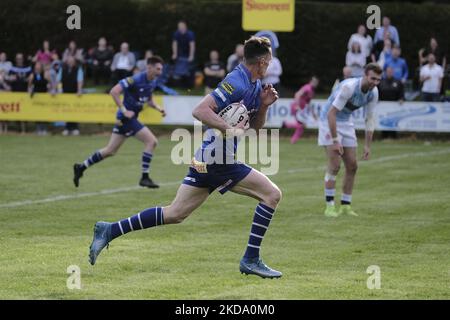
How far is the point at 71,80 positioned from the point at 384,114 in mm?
8930

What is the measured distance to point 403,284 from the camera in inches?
389

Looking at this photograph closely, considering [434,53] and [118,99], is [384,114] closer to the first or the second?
[434,53]

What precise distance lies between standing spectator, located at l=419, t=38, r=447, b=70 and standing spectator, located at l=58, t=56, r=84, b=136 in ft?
32.2

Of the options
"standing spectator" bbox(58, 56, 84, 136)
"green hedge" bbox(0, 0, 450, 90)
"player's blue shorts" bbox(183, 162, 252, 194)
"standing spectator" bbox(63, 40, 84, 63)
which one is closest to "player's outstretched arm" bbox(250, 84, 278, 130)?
"player's blue shorts" bbox(183, 162, 252, 194)

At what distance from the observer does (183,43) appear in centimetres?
3192

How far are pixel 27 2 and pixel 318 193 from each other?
1983 centimetres

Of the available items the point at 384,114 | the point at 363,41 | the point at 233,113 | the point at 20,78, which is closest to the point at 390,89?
the point at 384,114

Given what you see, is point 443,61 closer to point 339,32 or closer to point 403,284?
point 339,32

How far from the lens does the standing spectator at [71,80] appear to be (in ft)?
95.8

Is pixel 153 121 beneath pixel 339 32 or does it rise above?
beneath

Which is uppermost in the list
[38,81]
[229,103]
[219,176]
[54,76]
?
[229,103]

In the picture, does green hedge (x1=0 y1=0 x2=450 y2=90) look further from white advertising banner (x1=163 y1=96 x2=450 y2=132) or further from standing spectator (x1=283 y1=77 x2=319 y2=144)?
standing spectator (x1=283 y1=77 x2=319 y2=144)

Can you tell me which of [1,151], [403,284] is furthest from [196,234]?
[1,151]

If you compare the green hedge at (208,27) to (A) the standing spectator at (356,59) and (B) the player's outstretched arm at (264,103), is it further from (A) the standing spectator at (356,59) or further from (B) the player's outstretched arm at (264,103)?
(B) the player's outstretched arm at (264,103)
